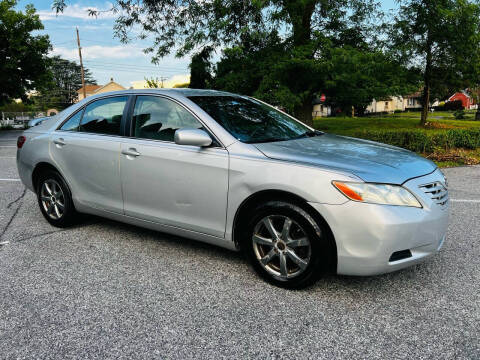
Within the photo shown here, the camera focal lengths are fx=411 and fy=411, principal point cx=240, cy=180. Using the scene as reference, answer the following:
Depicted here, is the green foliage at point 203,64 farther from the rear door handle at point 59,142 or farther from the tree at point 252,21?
the rear door handle at point 59,142

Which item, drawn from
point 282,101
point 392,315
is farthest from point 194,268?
point 282,101

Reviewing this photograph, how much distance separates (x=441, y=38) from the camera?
18641mm

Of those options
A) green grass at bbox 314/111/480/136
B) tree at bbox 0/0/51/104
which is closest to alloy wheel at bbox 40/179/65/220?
green grass at bbox 314/111/480/136

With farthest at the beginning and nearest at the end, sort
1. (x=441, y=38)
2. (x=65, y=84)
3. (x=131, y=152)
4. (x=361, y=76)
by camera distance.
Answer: (x=65, y=84) → (x=441, y=38) → (x=361, y=76) → (x=131, y=152)

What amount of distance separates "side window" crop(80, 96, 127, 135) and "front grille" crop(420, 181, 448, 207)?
294 centimetres

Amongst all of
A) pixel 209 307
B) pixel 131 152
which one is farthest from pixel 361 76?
pixel 209 307

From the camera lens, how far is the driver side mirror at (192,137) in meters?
3.40

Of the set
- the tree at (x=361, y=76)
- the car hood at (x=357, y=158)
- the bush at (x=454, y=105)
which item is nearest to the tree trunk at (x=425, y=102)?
the tree at (x=361, y=76)

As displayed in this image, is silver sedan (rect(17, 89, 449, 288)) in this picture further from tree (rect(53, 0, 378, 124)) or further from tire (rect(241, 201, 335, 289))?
tree (rect(53, 0, 378, 124))

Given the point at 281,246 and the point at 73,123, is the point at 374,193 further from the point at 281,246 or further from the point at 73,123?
the point at 73,123

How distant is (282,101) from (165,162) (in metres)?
9.50

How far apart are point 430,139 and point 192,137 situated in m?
8.86

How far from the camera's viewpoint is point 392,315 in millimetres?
2893

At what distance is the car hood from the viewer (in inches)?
118
